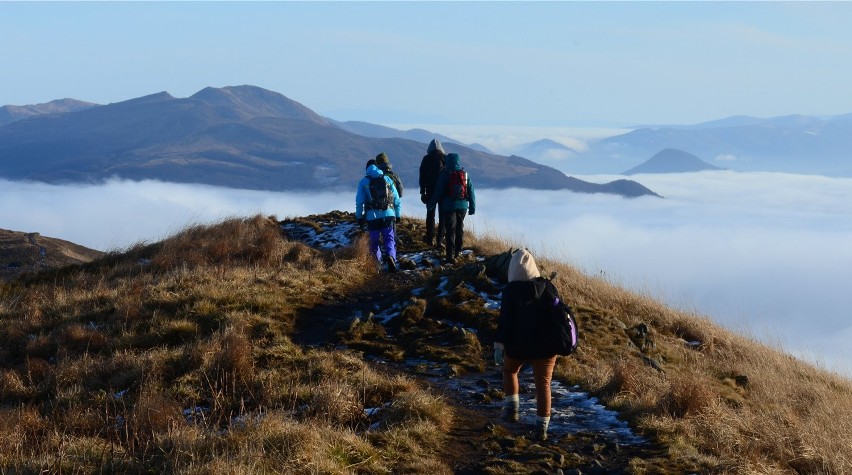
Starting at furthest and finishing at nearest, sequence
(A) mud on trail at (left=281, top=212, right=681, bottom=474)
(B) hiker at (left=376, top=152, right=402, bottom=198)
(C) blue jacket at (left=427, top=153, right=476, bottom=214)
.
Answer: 1. (B) hiker at (left=376, top=152, right=402, bottom=198)
2. (C) blue jacket at (left=427, top=153, right=476, bottom=214)
3. (A) mud on trail at (left=281, top=212, right=681, bottom=474)

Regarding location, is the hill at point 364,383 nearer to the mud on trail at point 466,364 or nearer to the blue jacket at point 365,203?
the mud on trail at point 466,364

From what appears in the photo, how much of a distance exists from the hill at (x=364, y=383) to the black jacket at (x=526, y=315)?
84cm

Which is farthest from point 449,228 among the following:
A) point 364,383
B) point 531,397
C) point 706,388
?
point 706,388

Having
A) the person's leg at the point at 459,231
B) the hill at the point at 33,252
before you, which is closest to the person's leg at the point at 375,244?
the person's leg at the point at 459,231

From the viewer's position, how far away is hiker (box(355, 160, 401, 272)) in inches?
620

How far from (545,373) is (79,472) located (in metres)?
4.15

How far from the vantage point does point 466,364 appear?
34.1 ft

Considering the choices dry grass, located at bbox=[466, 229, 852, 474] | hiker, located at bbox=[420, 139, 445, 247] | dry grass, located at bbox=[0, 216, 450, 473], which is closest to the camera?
dry grass, located at bbox=[0, 216, 450, 473]

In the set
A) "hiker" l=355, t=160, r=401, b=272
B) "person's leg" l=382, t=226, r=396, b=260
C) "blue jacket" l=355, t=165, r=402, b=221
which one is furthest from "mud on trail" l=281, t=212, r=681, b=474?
"blue jacket" l=355, t=165, r=402, b=221

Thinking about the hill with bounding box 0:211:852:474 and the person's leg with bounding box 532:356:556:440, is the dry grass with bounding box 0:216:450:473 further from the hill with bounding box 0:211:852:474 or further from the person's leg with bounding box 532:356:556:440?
the person's leg with bounding box 532:356:556:440

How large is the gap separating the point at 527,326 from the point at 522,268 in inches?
21.8

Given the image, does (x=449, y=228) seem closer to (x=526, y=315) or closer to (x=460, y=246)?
(x=460, y=246)

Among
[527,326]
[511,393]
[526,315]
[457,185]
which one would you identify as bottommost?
[511,393]

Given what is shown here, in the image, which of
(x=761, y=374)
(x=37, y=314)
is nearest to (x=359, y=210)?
(x=37, y=314)
